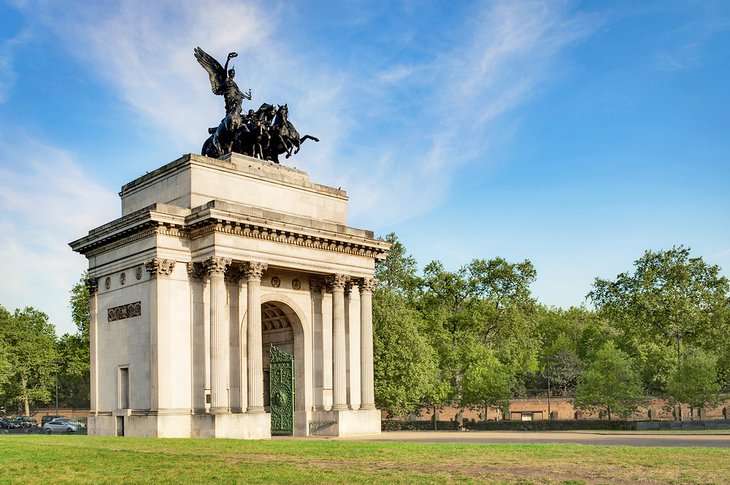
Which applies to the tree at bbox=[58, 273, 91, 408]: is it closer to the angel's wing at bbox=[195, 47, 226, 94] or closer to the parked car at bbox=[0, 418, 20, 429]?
the parked car at bbox=[0, 418, 20, 429]

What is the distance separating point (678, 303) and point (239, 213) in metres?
39.1

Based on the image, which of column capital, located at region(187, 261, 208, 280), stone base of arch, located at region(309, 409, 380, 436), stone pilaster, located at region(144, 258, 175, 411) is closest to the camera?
stone pilaster, located at region(144, 258, 175, 411)

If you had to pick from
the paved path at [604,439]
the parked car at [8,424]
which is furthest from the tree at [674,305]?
the parked car at [8,424]

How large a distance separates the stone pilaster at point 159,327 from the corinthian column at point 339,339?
893cm

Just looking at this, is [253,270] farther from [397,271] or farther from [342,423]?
[397,271]

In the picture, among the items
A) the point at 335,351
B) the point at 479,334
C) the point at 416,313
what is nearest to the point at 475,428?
the point at 416,313

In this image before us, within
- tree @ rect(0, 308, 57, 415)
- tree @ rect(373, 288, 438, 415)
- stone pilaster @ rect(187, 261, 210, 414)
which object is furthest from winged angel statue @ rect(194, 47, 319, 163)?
tree @ rect(0, 308, 57, 415)

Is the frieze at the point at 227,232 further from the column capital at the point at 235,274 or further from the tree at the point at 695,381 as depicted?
the tree at the point at 695,381

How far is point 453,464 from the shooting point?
20828 mm

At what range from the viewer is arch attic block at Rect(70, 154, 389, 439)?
38.5m

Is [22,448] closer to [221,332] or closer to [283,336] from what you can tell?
[221,332]

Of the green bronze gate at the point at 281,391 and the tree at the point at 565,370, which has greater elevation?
the green bronze gate at the point at 281,391

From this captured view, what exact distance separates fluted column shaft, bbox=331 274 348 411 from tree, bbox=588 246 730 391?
3011 cm

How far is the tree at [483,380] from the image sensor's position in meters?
68.2
